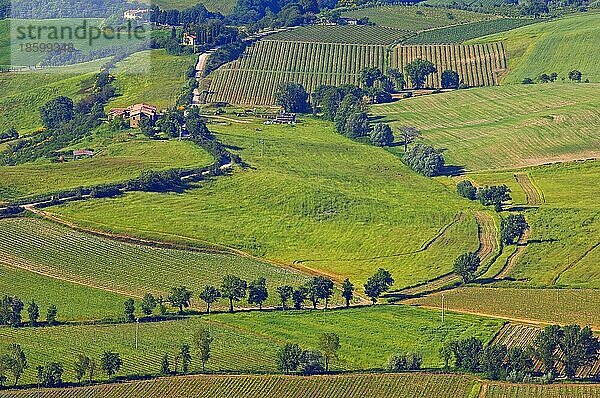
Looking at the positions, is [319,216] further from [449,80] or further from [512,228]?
[449,80]

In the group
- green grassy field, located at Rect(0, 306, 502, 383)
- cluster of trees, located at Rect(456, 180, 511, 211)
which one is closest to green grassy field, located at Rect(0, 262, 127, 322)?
green grassy field, located at Rect(0, 306, 502, 383)

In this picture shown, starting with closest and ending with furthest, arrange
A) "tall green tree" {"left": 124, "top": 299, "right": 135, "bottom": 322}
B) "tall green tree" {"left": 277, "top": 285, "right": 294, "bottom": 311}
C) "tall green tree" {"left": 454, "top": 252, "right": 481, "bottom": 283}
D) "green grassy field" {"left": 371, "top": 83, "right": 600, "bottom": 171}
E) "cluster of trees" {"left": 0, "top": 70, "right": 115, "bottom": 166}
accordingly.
Answer: "tall green tree" {"left": 124, "top": 299, "right": 135, "bottom": 322} → "tall green tree" {"left": 277, "top": 285, "right": 294, "bottom": 311} → "tall green tree" {"left": 454, "top": 252, "right": 481, "bottom": 283} → "cluster of trees" {"left": 0, "top": 70, "right": 115, "bottom": 166} → "green grassy field" {"left": 371, "top": 83, "right": 600, "bottom": 171}

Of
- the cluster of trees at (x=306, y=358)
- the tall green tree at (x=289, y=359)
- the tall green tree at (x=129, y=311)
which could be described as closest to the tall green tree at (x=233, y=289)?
the tall green tree at (x=129, y=311)

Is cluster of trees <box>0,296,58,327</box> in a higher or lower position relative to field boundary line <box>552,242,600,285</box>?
lower

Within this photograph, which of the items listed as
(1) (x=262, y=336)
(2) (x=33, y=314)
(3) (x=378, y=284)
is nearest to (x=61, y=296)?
(2) (x=33, y=314)

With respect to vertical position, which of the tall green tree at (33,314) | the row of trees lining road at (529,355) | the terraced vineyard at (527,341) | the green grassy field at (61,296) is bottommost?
the green grassy field at (61,296)

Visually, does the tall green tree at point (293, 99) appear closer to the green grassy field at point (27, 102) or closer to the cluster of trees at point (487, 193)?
the green grassy field at point (27, 102)

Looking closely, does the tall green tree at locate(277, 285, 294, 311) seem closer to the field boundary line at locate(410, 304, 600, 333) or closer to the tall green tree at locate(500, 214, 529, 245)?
the field boundary line at locate(410, 304, 600, 333)
